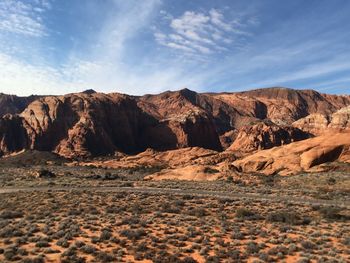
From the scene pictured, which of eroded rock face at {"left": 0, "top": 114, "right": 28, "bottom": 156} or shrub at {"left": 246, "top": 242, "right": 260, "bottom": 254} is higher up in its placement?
eroded rock face at {"left": 0, "top": 114, "right": 28, "bottom": 156}

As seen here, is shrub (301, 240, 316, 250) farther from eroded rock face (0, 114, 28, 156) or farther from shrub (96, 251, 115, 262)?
eroded rock face (0, 114, 28, 156)

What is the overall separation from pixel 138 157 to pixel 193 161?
15139mm

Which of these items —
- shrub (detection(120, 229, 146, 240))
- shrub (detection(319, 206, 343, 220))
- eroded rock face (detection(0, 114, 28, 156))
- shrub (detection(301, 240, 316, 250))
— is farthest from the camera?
eroded rock face (detection(0, 114, 28, 156))

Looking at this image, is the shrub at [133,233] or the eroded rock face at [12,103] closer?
the shrub at [133,233]

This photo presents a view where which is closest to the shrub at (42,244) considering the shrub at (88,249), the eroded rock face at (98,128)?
the shrub at (88,249)

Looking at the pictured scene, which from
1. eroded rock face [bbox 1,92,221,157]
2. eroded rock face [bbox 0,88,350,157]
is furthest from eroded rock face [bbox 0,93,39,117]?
eroded rock face [bbox 0,88,350,157]

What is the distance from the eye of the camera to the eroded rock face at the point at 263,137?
10956 cm

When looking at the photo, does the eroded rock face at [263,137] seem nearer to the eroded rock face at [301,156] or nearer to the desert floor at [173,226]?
the eroded rock face at [301,156]

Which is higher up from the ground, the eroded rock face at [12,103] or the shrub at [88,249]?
the eroded rock face at [12,103]

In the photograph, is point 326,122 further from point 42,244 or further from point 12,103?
point 12,103

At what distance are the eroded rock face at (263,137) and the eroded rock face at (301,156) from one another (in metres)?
42.8

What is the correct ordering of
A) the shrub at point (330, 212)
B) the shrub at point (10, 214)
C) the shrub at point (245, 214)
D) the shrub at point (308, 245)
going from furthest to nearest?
the shrub at point (330, 212) < the shrub at point (245, 214) < the shrub at point (10, 214) < the shrub at point (308, 245)

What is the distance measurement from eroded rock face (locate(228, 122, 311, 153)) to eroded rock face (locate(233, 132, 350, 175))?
4280cm

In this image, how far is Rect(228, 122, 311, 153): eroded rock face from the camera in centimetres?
10956
